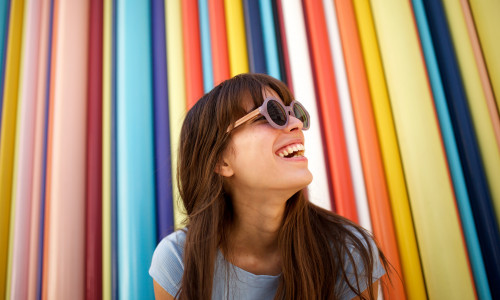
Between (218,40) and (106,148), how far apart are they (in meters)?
0.83

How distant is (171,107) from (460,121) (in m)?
1.42

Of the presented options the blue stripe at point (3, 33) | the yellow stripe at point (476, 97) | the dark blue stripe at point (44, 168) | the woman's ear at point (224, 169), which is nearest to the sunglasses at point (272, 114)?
the woman's ear at point (224, 169)

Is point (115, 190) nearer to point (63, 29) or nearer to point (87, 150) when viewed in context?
point (87, 150)

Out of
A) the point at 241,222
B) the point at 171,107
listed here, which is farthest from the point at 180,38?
the point at 241,222

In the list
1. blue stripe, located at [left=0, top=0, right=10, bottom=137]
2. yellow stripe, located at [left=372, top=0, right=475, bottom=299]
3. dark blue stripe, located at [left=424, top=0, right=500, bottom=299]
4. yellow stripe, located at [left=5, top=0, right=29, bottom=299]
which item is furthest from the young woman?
blue stripe, located at [left=0, top=0, right=10, bottom=137]

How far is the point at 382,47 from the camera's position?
4.77ft

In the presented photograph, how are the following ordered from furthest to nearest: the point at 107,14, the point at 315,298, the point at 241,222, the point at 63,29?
the point at 107,14 < the point at 63,29 < the point at 241,222 < the point at 315,298

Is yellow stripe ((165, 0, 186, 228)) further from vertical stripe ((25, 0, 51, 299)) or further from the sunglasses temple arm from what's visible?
vertical stripe ((25, 0, 51, 299))

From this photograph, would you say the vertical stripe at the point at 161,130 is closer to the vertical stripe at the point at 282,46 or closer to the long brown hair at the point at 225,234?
the long brown hair at the point at 225,234

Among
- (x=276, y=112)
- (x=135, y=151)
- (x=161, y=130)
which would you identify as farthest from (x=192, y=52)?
(x=276, y=112)

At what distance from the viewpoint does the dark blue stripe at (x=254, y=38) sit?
1535 millimetres

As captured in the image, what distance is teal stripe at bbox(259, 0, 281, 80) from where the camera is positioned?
1543 mm

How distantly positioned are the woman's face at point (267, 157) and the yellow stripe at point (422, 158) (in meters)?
0.56

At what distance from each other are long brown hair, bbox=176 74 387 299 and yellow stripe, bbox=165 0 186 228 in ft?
0.74
